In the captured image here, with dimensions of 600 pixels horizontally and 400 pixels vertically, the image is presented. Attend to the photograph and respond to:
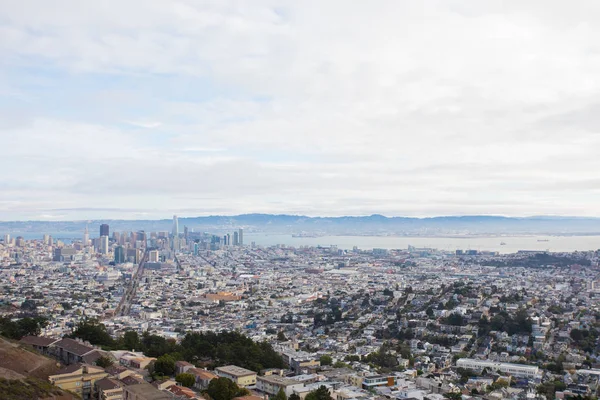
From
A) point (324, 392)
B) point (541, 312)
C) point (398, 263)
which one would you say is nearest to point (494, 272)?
point (398, 263)

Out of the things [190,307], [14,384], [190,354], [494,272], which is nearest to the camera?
[14,384]

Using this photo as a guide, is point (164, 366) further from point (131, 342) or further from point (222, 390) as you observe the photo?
point (131, 342)

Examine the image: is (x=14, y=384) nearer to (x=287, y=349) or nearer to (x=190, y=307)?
(x=287, y=349)

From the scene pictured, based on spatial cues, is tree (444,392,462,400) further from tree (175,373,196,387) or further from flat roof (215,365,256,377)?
tree (175,373,196,387)

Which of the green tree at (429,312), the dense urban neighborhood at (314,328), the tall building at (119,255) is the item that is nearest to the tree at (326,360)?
the dense urban neighborhood at (314,328)

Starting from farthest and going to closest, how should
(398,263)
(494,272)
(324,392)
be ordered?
1. (398,263)
2. (494,272)
3. (324,392)

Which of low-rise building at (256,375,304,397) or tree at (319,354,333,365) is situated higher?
low-rise building at (256,375,304,397)

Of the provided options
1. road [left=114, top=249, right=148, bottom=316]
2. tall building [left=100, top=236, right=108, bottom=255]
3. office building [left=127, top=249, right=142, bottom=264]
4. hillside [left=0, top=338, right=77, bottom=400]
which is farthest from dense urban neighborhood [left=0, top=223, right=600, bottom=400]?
tall building [left=100, top=236, right=108, bottom=255]
